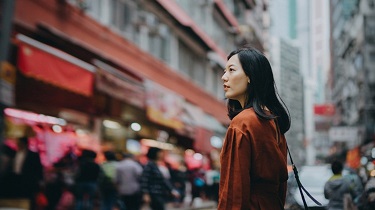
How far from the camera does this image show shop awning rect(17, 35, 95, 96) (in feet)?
36.4

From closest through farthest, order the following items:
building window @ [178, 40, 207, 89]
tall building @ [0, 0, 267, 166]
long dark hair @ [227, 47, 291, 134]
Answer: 1. long dark hair @ [227, 47, 291, 134]
2. tall building @ [0, 0, 267, 166]
3. building window @ [178, 40, 207, 89]

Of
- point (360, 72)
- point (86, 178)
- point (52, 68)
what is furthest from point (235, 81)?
point (360, 72)

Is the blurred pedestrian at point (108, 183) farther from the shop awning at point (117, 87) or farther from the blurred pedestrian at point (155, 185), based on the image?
the blurred pedestrian at point (155, 185)

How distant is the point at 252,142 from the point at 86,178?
926 centimetres

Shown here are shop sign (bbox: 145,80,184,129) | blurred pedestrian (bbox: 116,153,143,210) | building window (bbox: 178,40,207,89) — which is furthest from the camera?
building window (bbox: 178,40,207,89)

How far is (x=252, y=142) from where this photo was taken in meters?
2.91

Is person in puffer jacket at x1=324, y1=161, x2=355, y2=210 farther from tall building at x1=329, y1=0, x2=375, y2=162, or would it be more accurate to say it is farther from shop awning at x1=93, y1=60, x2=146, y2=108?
tall building at x1=329, y1=0, x2=375, y2=162

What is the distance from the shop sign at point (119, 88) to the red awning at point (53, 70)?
1.83ft

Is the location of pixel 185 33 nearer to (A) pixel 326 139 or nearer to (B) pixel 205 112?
(B) pixel 205 112

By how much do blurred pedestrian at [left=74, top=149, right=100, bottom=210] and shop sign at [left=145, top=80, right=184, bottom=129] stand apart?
6.87 m

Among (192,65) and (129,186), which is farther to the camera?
(192,65)

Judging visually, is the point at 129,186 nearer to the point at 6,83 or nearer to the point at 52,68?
the point at 52,68

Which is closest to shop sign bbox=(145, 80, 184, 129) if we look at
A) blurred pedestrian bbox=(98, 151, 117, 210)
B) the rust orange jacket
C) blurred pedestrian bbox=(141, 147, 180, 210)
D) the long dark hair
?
blurred pedestrian bbox=(98, 151, 117, 210)

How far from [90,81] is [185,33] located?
16961 mm
